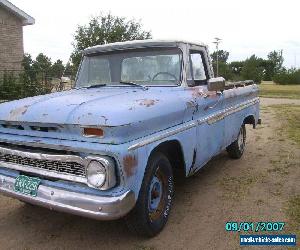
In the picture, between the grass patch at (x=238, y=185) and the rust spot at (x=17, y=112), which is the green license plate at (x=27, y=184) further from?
the grass patch at (x=238, y=185)

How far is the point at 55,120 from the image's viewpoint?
130 inches

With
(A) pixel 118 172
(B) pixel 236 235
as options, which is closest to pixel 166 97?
(A) pixel 118 172

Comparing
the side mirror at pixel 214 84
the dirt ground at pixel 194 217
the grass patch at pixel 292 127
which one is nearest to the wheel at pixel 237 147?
the dirt ground at pixel 194 217

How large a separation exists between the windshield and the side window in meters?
0.20

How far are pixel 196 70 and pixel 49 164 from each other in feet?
8.05

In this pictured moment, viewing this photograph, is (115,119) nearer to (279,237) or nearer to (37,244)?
(37,244)

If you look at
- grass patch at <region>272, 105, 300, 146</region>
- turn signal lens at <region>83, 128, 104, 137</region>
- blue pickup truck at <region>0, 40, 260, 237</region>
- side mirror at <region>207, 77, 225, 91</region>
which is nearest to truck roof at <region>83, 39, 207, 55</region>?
blue pickup truck at <region>0, 40, 260, 237</region>

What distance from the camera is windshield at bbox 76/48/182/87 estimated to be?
15.2ft

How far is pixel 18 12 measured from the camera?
17.1 m

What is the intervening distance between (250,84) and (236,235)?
4123 mm

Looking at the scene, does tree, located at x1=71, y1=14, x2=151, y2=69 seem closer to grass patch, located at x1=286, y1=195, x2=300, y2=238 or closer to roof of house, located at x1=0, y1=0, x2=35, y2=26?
roof of house, located at x1=0, y1=0, x2=35, y2=26

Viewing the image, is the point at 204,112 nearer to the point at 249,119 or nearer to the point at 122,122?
the point at 122,122

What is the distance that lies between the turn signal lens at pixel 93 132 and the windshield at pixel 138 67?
1.63 m

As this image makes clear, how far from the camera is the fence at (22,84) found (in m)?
15.1
